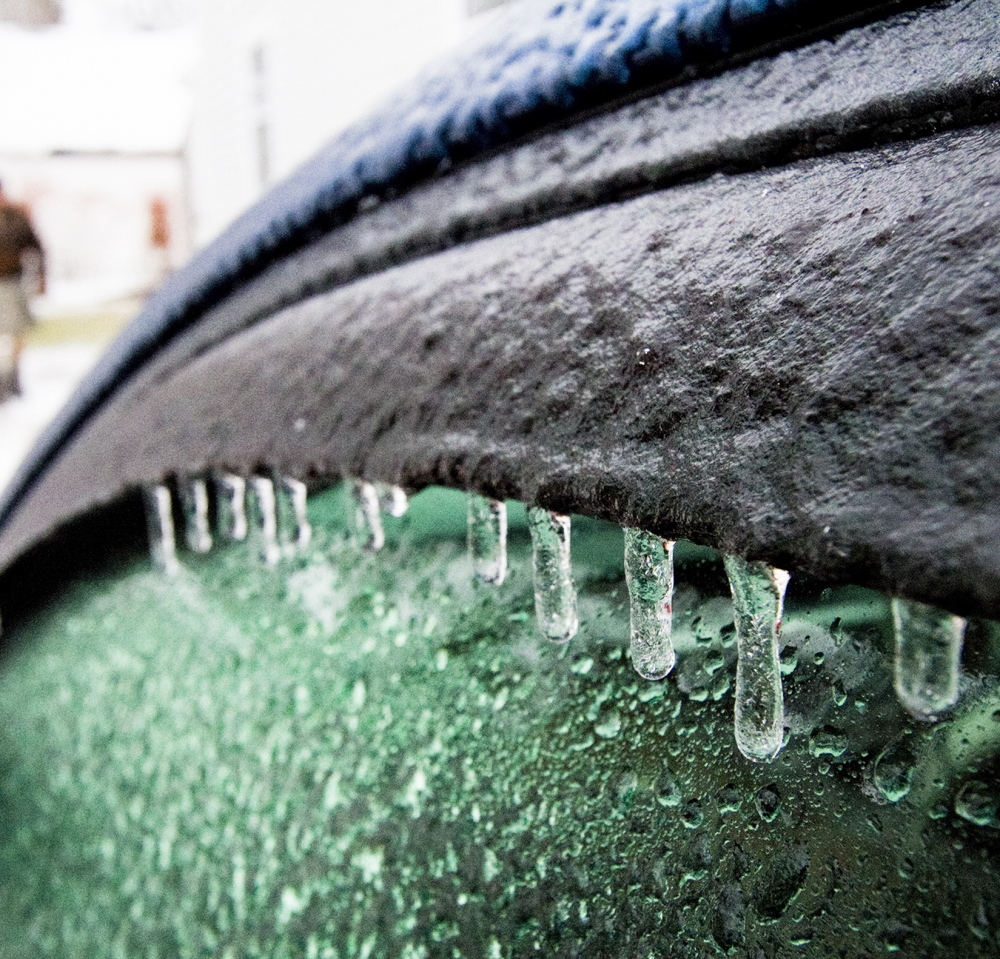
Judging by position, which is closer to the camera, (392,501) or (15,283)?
(392,501)

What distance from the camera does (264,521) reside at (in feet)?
2.86

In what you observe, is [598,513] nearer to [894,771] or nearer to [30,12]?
[894,771]

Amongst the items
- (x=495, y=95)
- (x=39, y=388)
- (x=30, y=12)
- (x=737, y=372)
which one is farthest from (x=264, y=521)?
(x=30, y=12)

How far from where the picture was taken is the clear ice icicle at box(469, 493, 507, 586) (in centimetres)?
62

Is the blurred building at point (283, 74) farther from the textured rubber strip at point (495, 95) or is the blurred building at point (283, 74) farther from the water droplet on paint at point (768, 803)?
the water droplet on paint at point (768, 803)

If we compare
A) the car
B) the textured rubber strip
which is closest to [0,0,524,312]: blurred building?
the textured rubber strip

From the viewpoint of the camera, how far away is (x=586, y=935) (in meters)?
0.57

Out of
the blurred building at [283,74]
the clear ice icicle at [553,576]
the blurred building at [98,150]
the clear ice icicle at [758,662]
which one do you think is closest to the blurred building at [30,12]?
the blurred building at [98,150]

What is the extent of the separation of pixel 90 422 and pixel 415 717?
74cm

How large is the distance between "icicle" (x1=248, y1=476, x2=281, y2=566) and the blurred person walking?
763cm

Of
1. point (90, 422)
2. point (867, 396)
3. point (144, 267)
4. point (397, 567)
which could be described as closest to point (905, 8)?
point (867, 396)

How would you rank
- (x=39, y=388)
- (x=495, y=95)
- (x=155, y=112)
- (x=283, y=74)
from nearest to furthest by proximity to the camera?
(x=495, y=95) < (x=39, y=388) < (x=283, y=74) < (x=155, y=112)

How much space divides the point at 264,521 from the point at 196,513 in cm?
11

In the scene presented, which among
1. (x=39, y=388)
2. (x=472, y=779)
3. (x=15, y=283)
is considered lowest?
(x=39, y=388)
